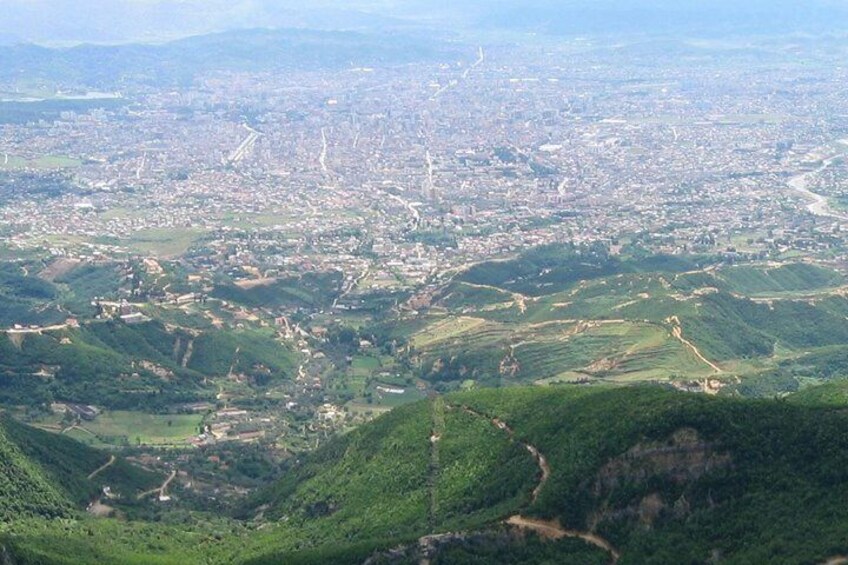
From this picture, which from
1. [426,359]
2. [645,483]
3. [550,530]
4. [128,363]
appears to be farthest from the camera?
[426,359]

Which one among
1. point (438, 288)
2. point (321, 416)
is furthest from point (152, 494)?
point (438, 288)

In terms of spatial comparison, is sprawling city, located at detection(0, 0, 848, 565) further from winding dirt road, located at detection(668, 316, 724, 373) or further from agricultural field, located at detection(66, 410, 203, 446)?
winding dirt road, located at detection(668, 316, 724, 373)

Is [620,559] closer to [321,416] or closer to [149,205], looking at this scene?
[321,416]

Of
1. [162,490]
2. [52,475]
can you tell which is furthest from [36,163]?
[52,475]

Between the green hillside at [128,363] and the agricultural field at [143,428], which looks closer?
the agricultural field at [143,428]

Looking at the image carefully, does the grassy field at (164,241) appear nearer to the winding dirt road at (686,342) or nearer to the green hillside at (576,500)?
the winding dirt road at (686,342)

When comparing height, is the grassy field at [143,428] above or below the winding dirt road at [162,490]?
below

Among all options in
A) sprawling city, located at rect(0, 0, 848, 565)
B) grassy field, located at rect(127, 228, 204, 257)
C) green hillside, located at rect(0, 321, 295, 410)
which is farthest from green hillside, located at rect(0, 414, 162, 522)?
grassy field, located at rect(127, 228, 204, 257)

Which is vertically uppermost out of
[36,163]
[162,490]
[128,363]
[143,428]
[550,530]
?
[550,530]

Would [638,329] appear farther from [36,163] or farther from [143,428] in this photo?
[36,163]

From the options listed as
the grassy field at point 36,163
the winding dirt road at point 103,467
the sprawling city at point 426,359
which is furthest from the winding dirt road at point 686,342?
the grassy field at point 36,163

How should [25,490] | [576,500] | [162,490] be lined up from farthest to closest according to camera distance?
[162,490]
[25,490]
[576,500]
